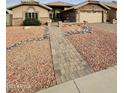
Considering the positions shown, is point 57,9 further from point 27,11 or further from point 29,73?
point 29,73

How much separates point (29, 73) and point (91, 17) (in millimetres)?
25402

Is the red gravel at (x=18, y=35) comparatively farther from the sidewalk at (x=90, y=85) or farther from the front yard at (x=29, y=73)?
the sidewalk at (x=90, y=85)

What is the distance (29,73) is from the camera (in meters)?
5.34

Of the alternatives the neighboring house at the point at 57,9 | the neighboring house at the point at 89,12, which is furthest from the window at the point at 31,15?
the neighboring house at the point at 89,12

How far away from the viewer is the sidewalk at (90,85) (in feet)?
13.1

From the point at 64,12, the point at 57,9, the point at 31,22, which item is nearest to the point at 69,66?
the point at 31,22

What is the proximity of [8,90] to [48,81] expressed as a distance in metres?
0.88

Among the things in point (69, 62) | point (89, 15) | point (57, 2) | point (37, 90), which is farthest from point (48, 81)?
point (57, 2)

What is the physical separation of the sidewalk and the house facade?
881 inches

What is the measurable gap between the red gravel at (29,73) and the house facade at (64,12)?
65.6ft

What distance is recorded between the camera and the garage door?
29316mm

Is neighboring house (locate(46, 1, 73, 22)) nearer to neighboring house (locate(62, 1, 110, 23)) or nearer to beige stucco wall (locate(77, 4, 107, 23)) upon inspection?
neighboring house (locate(62, 1, 110, 23))

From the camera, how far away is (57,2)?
3381 cm
